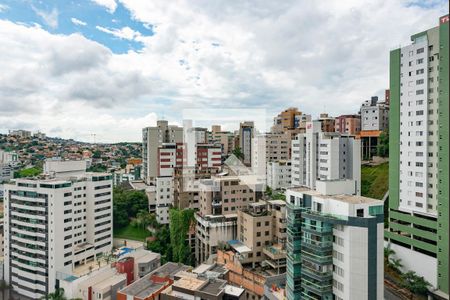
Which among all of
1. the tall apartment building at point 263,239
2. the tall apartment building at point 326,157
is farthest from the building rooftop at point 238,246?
the tall apartment building at point 326,157

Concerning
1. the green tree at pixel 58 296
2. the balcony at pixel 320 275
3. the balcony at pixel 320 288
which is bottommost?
the green tree at pixel 58 296

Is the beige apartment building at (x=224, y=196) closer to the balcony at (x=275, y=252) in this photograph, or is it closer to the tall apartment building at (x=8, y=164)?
the balcony at (x=275, y=252)

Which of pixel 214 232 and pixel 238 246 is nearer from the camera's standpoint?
pixel 238 246

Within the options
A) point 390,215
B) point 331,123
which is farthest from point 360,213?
point 331,123

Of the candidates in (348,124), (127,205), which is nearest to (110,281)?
(127,205)

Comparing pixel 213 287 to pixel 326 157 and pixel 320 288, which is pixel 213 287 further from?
pixel 326 157

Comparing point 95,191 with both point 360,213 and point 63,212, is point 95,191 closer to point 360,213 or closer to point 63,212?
point 63,212

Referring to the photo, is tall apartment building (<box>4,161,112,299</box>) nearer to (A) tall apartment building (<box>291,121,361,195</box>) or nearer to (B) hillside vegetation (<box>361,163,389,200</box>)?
(A) tall apartment building (<box>291,121,361,195</box>)
